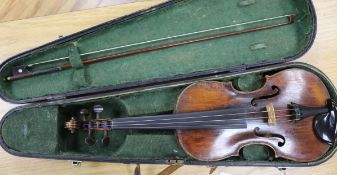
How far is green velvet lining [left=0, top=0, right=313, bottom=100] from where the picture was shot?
1.96m

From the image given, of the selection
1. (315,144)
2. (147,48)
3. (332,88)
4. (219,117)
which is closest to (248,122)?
(219,117)

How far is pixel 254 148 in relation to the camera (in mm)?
2031

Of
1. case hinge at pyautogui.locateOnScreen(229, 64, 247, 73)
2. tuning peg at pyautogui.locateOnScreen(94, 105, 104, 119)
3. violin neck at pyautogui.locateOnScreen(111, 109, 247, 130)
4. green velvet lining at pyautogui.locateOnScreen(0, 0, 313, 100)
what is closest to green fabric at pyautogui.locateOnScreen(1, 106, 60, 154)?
green velvet lining at pyautogui.locateOnScreen(0, 0, 313, 100)

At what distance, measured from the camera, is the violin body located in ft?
6.31

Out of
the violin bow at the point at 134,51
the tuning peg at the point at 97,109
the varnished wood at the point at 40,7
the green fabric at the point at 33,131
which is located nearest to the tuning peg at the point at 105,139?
the tuning peg at the point at 97,109

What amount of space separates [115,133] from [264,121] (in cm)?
84

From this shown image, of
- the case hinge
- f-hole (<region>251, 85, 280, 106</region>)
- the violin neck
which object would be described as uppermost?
the case hinge

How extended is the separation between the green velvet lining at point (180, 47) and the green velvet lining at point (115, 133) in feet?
0.33

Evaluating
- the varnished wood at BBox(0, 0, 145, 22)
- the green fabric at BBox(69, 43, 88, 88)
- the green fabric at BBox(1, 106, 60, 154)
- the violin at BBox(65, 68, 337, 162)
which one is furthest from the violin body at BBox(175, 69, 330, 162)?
the varnished wood at BBox(0, 0, 145, 22)

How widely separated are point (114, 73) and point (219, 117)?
0.61 m

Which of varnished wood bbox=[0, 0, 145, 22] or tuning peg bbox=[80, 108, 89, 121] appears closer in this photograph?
tuning peg bbox=[80, 108, 89, 121]

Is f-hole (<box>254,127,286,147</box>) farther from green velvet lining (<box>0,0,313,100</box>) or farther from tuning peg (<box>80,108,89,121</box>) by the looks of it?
tuning peg (<box>80,108,89,121</box>)

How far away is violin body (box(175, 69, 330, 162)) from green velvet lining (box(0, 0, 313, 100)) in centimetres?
13

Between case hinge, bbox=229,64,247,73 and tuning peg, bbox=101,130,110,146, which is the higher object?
case hinge, bbox=229,64,247,73
